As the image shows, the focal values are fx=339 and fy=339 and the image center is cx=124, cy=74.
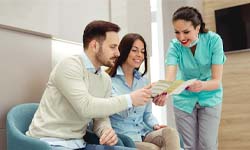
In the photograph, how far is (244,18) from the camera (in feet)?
14.1

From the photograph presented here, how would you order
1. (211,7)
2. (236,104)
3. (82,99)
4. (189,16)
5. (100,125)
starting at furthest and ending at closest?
(211,7)
(236,104)
(189,16)
(100,125)
(82,99)

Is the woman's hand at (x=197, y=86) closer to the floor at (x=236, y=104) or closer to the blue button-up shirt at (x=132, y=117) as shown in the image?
the blue button-up shirt at (x=132, y=117)

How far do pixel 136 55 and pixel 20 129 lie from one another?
86 centimetres

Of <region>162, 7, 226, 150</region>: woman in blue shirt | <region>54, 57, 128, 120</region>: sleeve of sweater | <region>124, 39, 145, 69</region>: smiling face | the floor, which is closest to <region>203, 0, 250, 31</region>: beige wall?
the floor

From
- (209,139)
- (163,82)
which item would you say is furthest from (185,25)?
(209,139)

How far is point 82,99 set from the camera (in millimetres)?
1571

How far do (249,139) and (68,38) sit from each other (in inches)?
108

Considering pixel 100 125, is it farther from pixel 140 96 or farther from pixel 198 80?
pixel 198 80

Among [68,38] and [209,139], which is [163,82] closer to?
[209,139]

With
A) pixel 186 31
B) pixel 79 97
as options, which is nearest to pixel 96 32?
pixel 79 97

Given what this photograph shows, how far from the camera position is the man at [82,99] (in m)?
1.60

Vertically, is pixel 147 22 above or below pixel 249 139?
above

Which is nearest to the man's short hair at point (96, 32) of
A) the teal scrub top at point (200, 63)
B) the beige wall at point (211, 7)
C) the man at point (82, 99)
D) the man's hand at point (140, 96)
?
the man at point (82, 99)

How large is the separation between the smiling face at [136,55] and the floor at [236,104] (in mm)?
2420
